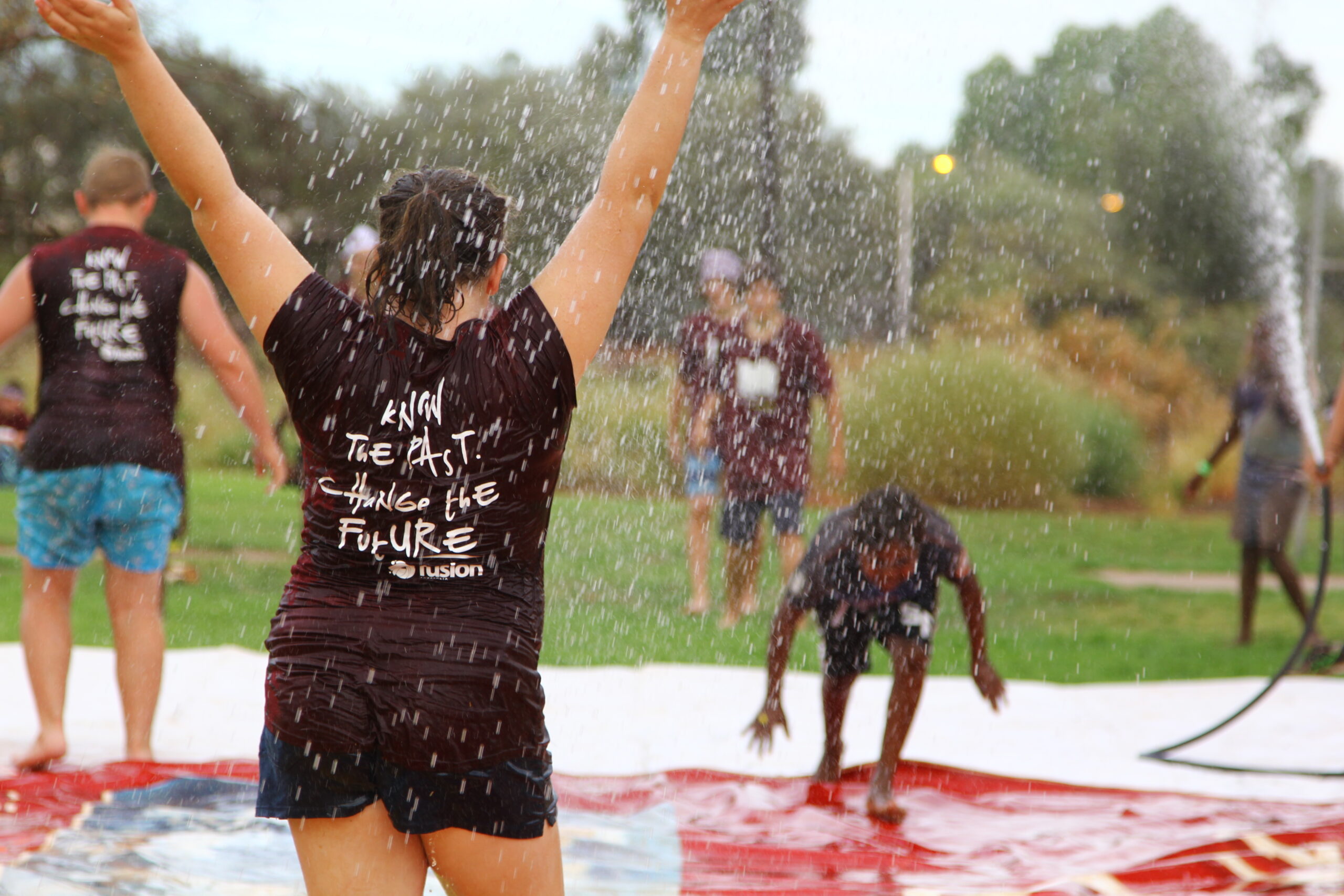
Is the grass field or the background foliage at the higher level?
the background foliage

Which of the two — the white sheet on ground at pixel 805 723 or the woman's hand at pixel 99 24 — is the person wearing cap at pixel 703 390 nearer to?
the white sheet on ground at pixel 805 723

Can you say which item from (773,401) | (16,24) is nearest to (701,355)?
(773,401)

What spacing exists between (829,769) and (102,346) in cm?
269

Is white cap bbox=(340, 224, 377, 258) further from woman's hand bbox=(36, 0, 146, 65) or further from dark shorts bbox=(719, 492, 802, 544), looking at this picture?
woman's hand bbox=(36, 0, 146, 65)

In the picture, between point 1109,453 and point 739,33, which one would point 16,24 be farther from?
Result: point 1109,453

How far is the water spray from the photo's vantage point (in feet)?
15.3

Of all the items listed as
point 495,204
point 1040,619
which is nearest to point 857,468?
point 1040,619

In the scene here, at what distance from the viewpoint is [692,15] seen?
180 cm

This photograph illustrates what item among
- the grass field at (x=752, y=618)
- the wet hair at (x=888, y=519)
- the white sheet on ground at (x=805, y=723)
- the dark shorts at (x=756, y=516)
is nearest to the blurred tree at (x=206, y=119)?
the grass field at (x=752, y=618)

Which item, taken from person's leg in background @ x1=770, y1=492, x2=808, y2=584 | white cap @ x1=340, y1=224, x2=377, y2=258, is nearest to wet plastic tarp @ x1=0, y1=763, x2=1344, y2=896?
white cap @ x1=340, y1=224, x2=377, y2=258

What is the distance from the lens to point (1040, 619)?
8523mm

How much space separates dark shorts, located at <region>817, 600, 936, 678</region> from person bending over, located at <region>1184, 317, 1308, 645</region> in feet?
10.5

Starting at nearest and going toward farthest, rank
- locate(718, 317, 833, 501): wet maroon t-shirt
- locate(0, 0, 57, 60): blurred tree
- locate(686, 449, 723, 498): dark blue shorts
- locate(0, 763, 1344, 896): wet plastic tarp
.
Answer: locate(0, 763, 1344, 896): wet plastic tarp, locate(718, 317, 833, 501): wet maroon t-shirt, locate(686, 449, 723, 498): dark blue shorts, locate(0, 0, 57, 60): blurred tree

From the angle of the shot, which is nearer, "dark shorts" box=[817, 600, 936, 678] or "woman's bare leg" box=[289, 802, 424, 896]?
"woman's bare leg" box=[289, 802, 424, 896]
